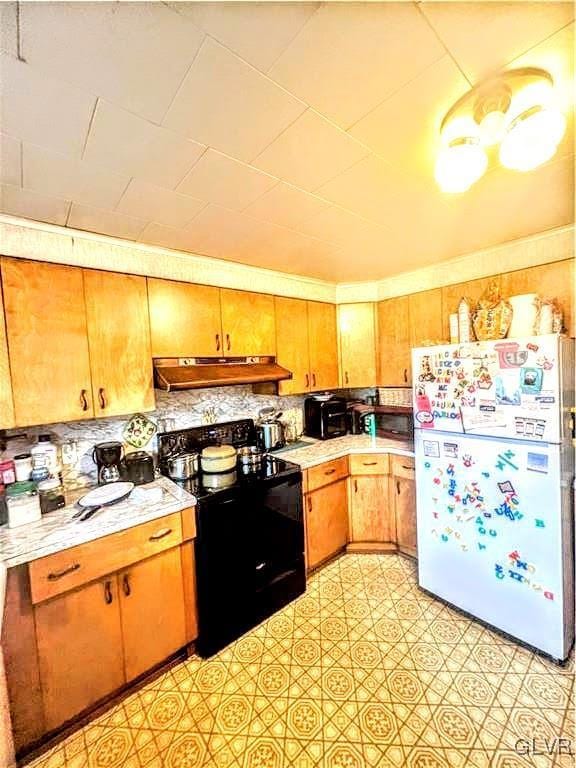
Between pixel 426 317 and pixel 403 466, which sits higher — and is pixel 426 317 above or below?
above

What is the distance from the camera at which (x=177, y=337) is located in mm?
2016

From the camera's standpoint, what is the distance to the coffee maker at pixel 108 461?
1.83 meters

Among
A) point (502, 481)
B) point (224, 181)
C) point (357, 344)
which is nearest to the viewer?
point (224, 181)

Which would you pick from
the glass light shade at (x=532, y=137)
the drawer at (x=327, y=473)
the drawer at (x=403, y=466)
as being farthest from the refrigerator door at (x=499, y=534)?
→ the glass light shade at (x=532, y=137)

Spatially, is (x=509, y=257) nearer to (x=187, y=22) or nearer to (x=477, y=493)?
(x=477, y=493)

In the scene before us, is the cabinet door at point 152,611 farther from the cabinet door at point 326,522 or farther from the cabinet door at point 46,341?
the cabinet door at point 326,522

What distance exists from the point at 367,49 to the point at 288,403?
2392 millimetres

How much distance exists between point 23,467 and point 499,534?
2.56 m

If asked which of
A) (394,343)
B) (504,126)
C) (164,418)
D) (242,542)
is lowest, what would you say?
(242,542)

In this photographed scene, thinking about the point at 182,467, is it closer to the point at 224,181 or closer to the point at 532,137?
the point at 224,181

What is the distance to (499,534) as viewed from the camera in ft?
5.63

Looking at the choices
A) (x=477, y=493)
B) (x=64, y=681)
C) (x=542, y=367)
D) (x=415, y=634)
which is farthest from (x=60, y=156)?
(x=415, y=634)

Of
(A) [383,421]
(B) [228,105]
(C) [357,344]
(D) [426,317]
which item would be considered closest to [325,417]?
(A) [383,421]

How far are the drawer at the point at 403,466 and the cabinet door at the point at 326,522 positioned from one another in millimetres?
426
